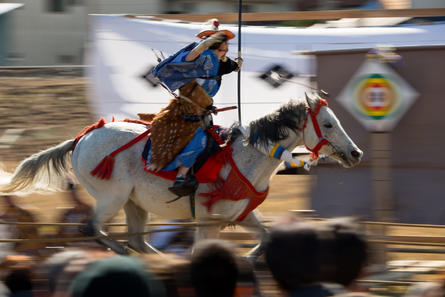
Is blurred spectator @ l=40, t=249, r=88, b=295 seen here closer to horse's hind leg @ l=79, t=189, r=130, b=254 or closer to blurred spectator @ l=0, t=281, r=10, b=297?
blurred spectator @ l=0, t=281, r=10, b=297

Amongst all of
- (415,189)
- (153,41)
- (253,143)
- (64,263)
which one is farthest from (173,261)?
(153,41)

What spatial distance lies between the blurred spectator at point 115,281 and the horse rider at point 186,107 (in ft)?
11.0

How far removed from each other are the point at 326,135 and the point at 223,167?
36.2 inches

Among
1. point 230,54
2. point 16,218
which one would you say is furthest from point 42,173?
point 230,54

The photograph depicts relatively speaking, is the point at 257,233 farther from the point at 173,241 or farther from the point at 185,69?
the point at 185,69

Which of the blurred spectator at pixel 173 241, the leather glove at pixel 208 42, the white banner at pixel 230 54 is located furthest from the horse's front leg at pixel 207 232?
the white banner at pixel 230 54

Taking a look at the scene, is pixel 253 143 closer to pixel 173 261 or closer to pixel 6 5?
pixel 173 261

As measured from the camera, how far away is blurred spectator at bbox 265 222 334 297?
316cm

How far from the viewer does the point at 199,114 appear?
640 centimetres

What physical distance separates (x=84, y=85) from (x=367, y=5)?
12.0 metres

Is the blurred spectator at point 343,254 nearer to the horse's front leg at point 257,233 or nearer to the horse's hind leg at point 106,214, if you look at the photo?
the horse's front leg at point 257,233

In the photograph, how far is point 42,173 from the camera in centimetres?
682

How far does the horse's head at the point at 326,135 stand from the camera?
21.0 ft

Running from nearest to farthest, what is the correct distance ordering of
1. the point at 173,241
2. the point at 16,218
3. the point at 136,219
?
the point at 136,219
the point at 173,241
the point at 16,218
